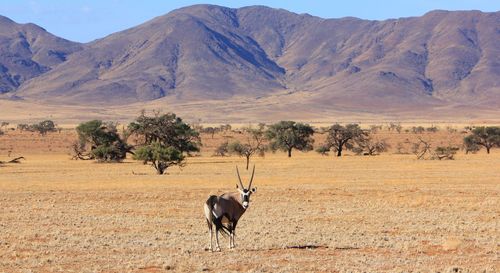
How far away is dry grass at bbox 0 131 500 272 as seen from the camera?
16.9m

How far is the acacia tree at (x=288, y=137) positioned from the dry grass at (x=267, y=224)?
1133 inches

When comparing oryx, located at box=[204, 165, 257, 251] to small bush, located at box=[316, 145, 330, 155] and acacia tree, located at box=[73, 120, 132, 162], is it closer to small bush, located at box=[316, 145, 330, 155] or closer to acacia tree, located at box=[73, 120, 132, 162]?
acacia tree, located at box=[73, 120, 132, 162]

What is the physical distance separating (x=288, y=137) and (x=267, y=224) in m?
52.3

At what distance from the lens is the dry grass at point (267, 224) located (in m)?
16.9

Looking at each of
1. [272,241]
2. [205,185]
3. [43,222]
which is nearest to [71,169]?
[205,185]

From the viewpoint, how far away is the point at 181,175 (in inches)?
1901

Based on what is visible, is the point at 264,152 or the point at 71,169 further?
the point at 264,152

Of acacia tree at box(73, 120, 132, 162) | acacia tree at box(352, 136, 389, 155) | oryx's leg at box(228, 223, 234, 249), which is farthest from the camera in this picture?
acacia tree at box(352, 136, 389, 155)

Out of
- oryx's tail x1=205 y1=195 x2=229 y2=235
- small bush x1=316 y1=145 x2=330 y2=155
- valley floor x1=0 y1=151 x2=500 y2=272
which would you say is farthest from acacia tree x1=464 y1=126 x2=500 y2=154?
oryx's tail x1=205 y1=195 x2=229 y2=235

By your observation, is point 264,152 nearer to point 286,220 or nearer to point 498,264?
point 286,220

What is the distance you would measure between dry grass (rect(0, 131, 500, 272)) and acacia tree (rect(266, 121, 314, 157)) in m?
28.8

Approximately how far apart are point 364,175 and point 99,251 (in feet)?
98.0

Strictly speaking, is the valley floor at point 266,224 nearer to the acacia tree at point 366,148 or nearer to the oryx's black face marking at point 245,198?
the oryx's black face marking at point 245,198

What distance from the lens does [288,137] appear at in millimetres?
75688
